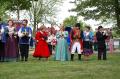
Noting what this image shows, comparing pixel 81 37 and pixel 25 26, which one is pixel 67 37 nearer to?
pixel 81 37

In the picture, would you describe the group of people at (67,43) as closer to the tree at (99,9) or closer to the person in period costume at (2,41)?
the person in period costume at (2,41)

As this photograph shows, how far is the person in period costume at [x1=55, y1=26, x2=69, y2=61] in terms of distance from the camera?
69.4 ft

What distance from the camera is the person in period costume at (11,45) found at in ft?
65.7

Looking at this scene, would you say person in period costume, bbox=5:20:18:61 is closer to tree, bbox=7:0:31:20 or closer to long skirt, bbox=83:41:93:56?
long skirt, bbox=83:41:93:56

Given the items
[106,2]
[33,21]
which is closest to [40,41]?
[106,2]

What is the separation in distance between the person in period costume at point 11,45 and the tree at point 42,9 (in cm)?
3922

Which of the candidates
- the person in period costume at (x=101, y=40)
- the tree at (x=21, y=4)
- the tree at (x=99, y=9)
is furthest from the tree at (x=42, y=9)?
the person in period costume at (x=101, y=40)

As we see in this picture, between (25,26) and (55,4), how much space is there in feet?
151

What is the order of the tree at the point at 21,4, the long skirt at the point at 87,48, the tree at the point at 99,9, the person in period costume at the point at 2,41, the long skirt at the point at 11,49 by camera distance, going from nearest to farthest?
the person in period costume at the point at 2,41, the long skirt at the point at 11,49, the long skirt at the point at 87,48, the tree at the point at 99,9, the tree at the point at 21,4

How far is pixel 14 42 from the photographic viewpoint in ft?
67.1

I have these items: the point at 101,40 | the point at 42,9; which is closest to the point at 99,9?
the point at 101,40

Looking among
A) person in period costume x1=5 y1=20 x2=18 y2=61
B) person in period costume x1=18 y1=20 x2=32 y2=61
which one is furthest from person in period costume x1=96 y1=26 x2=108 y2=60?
person in period costume x1=5 y1=20 x2=18 y2=61

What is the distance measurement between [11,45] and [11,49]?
17cm

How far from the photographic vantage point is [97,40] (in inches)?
875
